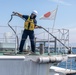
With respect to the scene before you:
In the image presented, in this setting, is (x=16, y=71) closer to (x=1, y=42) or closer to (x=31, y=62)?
(x=31, y=62)

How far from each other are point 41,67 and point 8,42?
7.58 ft

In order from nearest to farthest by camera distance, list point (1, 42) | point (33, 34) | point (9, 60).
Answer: point (9, 60) → point (33, 34) → point (1, 42)

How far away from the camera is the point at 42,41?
1362 cm

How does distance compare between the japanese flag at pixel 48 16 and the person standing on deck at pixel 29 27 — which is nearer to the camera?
the person standing on deck at pixel 29 27

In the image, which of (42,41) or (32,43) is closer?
(32,43)

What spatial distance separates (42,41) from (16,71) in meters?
2.48

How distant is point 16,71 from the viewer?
458 inches

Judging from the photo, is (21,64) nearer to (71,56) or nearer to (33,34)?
(33,34)

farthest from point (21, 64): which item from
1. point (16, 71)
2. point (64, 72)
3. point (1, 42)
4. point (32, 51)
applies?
point (64, 72)

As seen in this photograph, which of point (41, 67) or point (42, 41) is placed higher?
point (42, 41)

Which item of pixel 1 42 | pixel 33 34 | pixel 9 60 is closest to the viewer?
pixel 9 60

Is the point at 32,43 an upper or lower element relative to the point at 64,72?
upper

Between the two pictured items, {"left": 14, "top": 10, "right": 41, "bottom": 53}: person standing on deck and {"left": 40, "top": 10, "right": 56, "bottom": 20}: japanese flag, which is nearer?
{"left": 14, "top": 10, "right": 41, "bottom": 53}: person standing on deck

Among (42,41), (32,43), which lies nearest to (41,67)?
(32,43)
